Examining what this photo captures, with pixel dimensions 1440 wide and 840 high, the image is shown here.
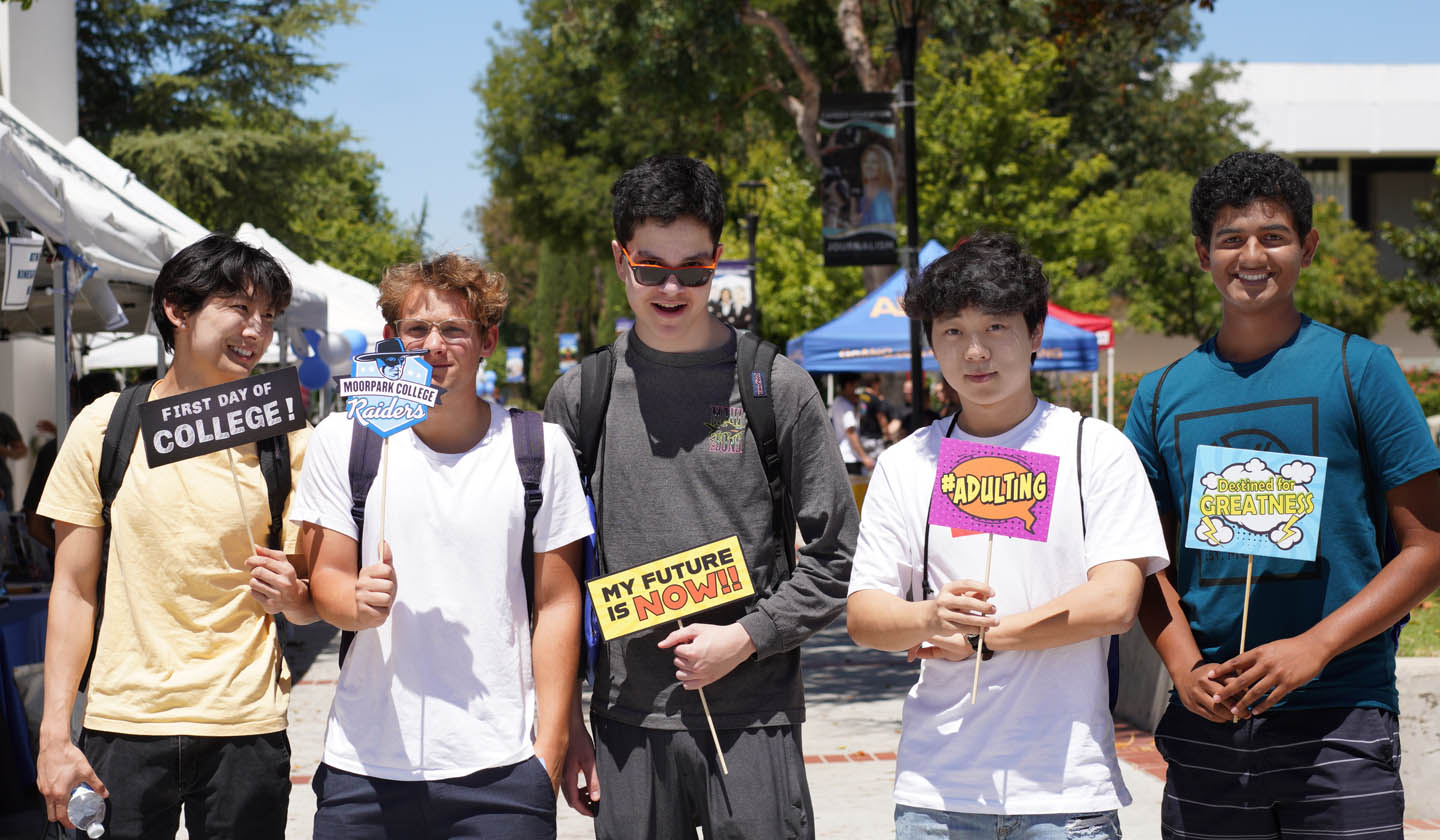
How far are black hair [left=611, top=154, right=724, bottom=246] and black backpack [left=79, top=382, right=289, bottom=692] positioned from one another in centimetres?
99

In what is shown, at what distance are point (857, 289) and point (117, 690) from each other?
32.1 meters

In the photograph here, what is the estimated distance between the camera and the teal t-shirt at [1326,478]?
3055mm

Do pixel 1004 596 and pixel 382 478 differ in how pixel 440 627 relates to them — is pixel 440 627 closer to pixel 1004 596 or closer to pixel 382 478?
pixel 382 478

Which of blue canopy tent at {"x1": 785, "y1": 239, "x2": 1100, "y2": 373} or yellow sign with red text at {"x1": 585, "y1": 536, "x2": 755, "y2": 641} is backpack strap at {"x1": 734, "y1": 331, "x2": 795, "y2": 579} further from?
blue canopy tent at {"x1": 785, "y1": 239, "x2": 1100, "y2": 373}

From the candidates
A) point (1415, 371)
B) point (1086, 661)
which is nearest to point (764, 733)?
point (1086, 661)

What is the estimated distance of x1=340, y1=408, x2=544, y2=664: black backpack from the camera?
122 inches

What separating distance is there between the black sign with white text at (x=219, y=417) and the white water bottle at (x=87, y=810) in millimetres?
751

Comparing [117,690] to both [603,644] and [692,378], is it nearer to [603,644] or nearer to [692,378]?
[603,644]

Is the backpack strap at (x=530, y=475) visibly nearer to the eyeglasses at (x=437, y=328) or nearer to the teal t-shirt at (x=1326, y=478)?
the eyeglasses at (x=437, y=328)

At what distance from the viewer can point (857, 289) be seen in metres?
34.8

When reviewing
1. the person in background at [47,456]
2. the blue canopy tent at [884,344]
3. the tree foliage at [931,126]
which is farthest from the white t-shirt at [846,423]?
the person in background at [47,456]

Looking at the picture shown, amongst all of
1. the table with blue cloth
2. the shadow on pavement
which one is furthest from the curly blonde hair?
the shadow on pavement

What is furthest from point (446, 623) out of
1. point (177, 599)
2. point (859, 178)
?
point (859, 178)

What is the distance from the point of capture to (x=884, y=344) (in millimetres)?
Answer: 16344
